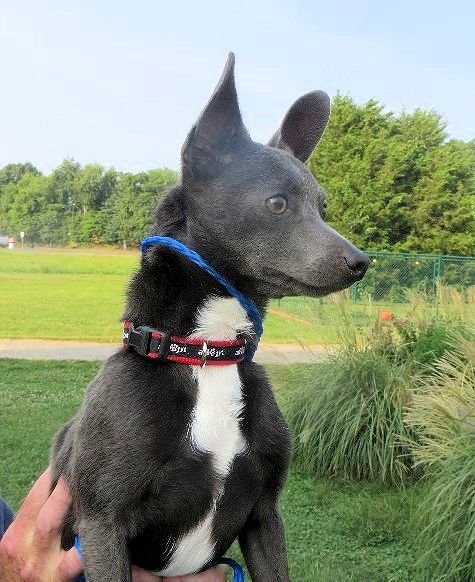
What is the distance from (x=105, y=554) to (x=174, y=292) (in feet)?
1.81

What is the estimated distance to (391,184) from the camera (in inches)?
1027

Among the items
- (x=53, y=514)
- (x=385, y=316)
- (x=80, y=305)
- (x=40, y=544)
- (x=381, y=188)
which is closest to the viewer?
(x=53, y=514)

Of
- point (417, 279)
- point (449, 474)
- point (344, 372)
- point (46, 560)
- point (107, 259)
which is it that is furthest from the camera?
point (107, 259)

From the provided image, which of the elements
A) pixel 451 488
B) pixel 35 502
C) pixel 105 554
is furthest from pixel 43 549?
pixel 451 488

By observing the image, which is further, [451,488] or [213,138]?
[451,488]

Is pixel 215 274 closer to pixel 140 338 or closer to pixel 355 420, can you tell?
pixel 140 338

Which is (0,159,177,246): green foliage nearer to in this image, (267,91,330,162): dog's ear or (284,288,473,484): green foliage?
(284,288,473,484): green foliage

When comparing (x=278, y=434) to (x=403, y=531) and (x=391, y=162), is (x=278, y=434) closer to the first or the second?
(x=403, y=531)

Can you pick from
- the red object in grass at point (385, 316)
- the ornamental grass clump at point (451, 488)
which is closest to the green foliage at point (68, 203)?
the red object in grass at point (385, 316)

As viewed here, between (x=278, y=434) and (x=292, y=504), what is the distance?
414cm

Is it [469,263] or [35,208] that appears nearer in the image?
[469,263]

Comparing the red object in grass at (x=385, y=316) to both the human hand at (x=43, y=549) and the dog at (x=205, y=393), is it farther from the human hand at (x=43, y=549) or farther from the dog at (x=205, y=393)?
the dog at (x=205, y=393)

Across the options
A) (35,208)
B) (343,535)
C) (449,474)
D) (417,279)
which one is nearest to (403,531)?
(343,535)

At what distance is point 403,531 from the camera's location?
190 inches
